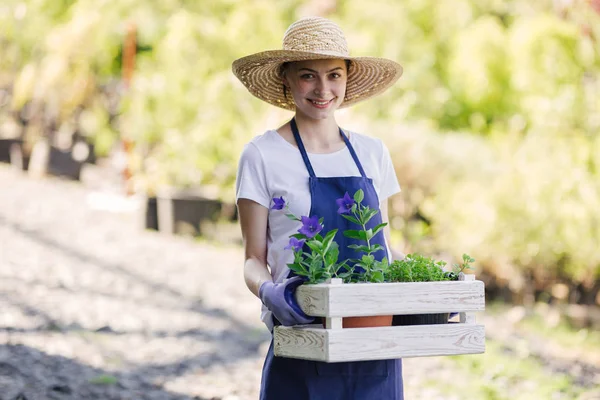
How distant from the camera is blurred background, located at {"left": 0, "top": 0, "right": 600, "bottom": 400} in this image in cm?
506

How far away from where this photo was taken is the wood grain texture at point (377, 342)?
1903 mm

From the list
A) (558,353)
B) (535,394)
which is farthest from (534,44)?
(535,394)

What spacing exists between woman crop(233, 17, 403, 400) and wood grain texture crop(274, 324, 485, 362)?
0.16m

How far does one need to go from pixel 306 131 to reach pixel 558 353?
3957 mm

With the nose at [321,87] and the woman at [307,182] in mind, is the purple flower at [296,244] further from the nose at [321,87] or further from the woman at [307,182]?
the nose at [321,87]

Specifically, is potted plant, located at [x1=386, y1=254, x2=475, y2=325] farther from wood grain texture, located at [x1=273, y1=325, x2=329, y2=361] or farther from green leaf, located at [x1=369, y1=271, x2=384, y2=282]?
wood grain texture, located at [x1=273, y1=325, x2=329, y2=361]

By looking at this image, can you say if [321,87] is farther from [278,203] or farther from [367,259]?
[367,259]

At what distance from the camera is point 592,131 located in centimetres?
769

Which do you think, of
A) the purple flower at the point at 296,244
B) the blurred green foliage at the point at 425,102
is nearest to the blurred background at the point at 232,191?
the blurred green foliage at the point at 425,102

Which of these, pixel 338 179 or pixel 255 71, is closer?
pixel 338 179

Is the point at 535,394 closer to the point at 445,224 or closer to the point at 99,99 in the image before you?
the point at 445,224

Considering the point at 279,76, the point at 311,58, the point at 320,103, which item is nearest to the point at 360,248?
the point at 320,103

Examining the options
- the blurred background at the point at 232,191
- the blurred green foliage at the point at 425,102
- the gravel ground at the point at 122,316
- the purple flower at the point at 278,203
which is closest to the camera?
the purple flower at the point at 278,203

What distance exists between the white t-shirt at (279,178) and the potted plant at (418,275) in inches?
9.0
